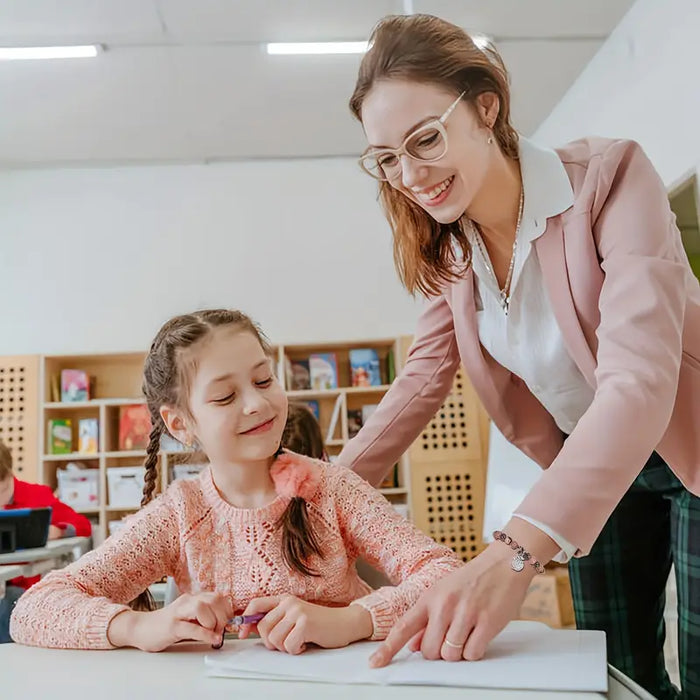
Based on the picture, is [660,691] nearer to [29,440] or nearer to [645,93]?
[645,93]

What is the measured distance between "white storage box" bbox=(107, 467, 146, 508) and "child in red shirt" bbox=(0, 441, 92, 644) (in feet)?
2.00

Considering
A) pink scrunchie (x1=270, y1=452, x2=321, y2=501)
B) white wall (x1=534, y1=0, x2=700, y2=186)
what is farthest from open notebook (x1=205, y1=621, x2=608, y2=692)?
white wall (x1=534, y1=0, x2=700, y2=186)

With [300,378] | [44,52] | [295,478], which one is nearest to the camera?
[295,478]

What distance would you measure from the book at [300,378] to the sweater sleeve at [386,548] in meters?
3.61

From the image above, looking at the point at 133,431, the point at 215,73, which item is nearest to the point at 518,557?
the point at 215,73

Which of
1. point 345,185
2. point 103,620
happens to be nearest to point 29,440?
point 345,185

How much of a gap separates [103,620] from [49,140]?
4332mm

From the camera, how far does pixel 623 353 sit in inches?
32.4

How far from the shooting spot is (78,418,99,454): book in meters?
4.59

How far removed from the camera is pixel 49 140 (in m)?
4.61

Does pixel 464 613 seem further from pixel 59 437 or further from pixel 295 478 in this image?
pixel 59 437

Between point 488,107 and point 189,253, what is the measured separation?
4.10m

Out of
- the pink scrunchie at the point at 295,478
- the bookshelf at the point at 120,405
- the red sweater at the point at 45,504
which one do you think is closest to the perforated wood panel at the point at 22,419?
the bookshelf at the point at 120,405

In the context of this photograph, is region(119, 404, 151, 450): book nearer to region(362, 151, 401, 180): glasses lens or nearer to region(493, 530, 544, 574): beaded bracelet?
region(362, 151, 401, 180): glasses lens
